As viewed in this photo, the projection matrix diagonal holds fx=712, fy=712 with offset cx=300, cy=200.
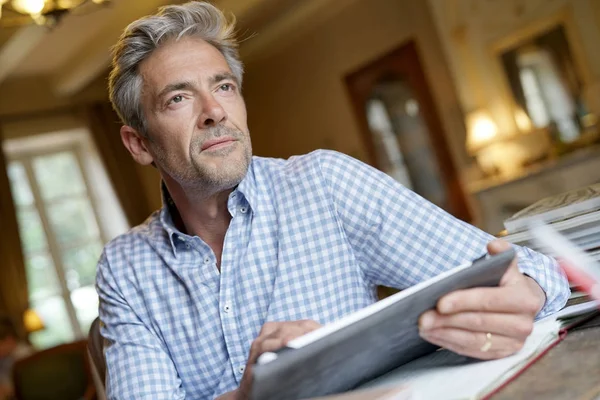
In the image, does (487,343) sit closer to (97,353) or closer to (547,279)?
(547,279)

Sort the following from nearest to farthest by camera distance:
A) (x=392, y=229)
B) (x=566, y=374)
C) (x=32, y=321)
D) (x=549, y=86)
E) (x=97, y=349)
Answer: (x=566, y=374)
(x=392, y=229)
(x=97, y=349)
(x=549, y=86)
(x=32, y=321)

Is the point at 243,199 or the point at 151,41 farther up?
the point at 151,41

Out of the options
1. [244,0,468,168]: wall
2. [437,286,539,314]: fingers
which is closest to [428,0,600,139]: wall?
[244,0,468,168]: wall

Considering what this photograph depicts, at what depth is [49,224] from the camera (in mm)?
7816

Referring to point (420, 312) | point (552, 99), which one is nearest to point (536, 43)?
point (552, 99)

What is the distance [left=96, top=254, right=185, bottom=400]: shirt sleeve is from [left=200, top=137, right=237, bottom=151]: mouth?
1.13 feet

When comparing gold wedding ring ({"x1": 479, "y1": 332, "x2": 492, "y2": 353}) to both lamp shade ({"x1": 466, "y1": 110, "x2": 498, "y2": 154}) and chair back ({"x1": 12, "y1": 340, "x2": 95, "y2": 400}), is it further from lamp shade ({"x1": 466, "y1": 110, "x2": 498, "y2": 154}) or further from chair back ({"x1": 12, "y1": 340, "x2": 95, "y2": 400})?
lamp shade ({"x1": 466, "y1": 110, "x2": 498, "y2": 154})

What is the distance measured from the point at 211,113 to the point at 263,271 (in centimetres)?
34

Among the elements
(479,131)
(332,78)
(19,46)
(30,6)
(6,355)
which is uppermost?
(19,46)

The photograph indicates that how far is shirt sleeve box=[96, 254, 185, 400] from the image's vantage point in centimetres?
132

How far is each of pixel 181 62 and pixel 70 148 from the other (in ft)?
23.9

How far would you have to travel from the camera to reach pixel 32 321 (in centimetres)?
725

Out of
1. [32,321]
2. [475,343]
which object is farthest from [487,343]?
[32,321]

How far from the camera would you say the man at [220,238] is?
136 centimetres
